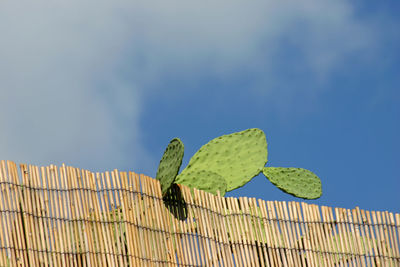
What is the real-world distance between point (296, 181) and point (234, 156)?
579mm

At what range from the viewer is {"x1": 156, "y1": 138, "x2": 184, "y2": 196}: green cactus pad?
5.02 metres

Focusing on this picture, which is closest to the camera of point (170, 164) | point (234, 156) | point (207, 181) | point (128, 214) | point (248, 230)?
point (128, 214)

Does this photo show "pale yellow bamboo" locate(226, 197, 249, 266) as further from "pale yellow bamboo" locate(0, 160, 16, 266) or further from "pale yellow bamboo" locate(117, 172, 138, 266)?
"pale yellow bamboo" locate(0, 160, 16, 266)

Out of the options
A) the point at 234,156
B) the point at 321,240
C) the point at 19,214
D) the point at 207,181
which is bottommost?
the point at 321,240

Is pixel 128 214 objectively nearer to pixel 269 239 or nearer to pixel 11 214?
pixel 11 214

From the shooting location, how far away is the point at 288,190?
614 centimetres

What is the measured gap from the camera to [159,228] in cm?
494

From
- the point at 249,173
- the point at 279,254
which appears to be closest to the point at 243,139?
the point at 249,173

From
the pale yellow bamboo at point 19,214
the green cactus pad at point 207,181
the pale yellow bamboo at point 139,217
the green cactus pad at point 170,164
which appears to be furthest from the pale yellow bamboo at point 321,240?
the pale yellow bamboo at point 19,214

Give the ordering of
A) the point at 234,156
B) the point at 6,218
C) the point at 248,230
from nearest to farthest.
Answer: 1. the point at 6,218
2. the point at 248,230
3. the point at 234,156

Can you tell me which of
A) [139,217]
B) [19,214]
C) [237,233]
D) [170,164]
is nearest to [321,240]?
[237,233]

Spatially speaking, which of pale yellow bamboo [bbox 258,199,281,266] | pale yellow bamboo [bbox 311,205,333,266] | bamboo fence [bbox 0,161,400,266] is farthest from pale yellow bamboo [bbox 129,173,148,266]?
pale yellow bamboo [bbox 311,205,333,266]

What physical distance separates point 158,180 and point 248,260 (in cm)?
88

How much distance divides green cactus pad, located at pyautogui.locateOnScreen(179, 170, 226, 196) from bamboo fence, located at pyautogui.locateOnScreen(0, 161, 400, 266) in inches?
7.2
